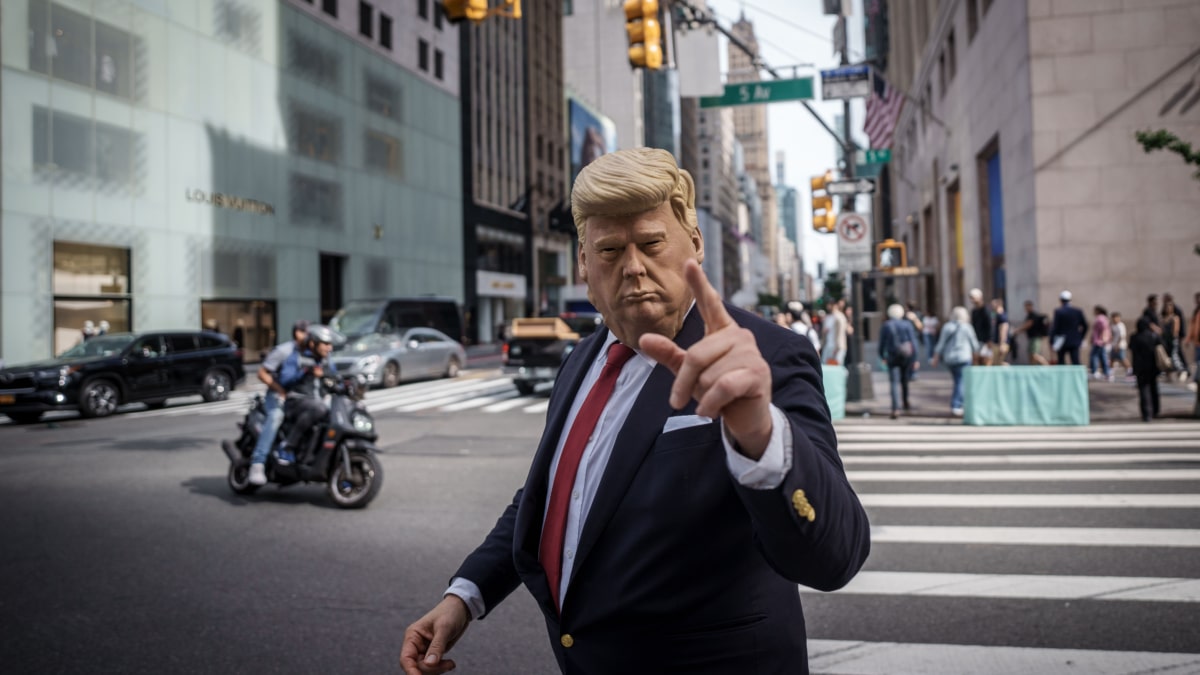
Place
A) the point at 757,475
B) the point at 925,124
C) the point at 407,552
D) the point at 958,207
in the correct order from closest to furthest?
the point at 757,475 → the point at 407,552 → the point at 958,207 → the point at 925,124

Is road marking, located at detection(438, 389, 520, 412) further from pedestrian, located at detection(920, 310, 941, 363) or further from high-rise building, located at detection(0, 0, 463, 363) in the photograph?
pedestrian, located at detection(920, 310, 941, 363)

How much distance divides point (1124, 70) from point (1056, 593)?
1990 centimetres

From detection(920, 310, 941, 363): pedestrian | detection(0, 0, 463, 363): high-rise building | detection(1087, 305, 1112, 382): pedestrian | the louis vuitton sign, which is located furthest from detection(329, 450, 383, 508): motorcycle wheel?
detection(920, 310, 941, 363): pedestrian

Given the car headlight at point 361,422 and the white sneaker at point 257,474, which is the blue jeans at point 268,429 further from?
the car headlight at point 361,422

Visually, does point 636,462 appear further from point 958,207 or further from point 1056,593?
point 958,207

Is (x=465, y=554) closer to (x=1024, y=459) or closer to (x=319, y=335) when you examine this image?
(x=319, y=335)

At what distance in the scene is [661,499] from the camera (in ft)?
5.00

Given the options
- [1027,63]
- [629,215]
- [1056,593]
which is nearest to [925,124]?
[1027,63]

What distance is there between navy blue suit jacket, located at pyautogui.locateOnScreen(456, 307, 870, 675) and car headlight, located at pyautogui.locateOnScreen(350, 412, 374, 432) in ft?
21.3

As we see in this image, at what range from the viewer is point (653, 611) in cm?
158

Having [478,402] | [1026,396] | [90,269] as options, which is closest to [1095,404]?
[1026,396]

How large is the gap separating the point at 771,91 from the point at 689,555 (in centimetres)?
1365

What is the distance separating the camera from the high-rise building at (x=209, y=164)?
79.5ft

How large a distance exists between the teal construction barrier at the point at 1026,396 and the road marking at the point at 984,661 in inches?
370
